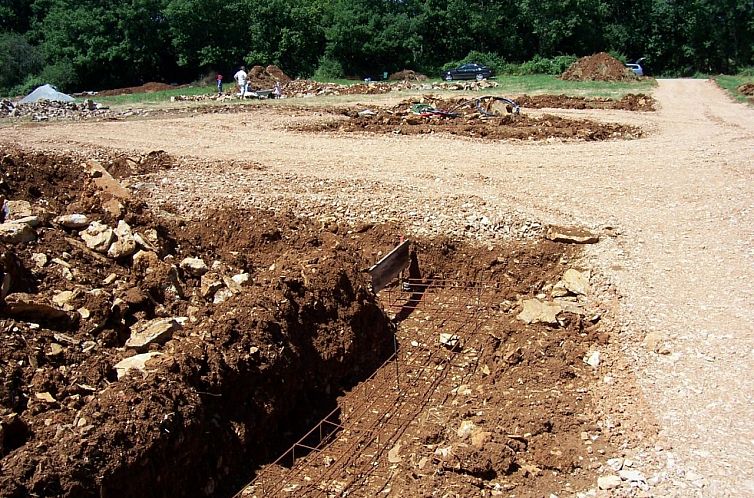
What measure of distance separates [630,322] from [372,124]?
11.9m

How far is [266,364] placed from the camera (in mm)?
6070

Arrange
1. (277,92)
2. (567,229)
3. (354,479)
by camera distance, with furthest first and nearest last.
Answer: (277,92), (567,229), (354,479)

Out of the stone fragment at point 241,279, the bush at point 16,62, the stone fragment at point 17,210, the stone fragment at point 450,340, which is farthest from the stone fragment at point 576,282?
the bush at point 16,62

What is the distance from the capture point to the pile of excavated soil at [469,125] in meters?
16.1

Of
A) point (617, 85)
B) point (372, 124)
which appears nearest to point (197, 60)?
point (617, 85)

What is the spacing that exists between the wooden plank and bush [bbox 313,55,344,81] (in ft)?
115

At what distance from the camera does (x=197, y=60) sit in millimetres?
45469

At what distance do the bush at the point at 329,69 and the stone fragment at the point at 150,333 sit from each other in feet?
122

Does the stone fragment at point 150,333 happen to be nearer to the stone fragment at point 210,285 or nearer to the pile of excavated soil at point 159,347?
the pile of excavated soil at point 159,347

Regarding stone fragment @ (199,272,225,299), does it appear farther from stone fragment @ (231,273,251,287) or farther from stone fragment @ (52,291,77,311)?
stone fragment @ (52,291,77,311)

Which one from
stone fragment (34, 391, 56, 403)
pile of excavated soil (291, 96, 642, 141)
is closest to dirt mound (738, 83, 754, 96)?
pile of excavated soil (291, 96, 642, 141)

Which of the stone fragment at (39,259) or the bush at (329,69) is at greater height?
the bush at (329,69)

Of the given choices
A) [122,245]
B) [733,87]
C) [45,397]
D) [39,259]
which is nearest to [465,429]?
[45,397]

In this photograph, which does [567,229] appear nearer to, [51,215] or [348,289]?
[348,289]
